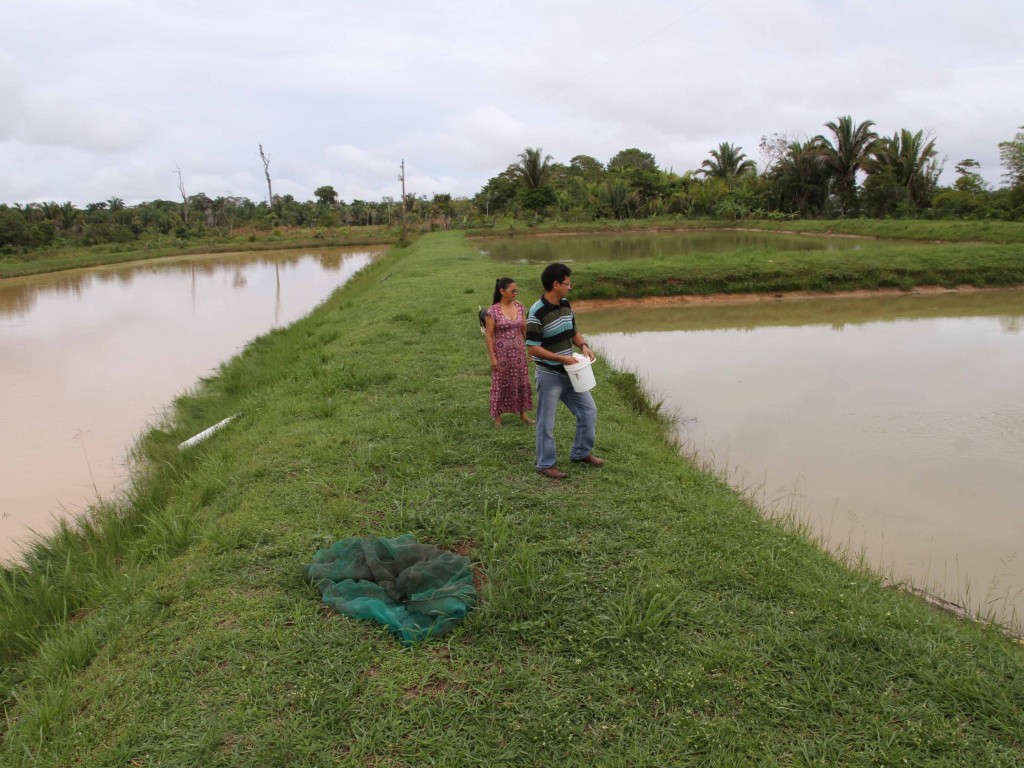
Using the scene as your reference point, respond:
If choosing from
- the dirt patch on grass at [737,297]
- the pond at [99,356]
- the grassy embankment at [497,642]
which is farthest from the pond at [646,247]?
the grassy embankment at [497,642]

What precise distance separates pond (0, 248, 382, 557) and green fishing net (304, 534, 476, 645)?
9.57ft

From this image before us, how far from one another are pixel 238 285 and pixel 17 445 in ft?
47.8

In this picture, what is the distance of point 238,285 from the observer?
20281 millimetres

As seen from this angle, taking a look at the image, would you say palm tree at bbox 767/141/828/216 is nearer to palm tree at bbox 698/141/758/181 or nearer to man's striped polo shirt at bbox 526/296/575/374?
palm tree at bbox 698/141/758/181

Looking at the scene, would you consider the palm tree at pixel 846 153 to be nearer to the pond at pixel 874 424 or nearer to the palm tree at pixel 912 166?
the palm tree at pixel 912 166

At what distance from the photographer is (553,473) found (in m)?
4.09

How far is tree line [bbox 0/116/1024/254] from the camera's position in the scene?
95.8ft

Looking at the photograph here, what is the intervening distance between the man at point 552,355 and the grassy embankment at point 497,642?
0.29 meters

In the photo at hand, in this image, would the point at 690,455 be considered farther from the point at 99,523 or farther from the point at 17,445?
the point at 17,445

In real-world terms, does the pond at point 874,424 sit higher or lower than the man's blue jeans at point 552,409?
lower

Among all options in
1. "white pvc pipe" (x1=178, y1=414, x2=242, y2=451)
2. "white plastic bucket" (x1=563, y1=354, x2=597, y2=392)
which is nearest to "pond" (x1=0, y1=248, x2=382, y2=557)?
"white pvc pipe" (x1=178, y1=414, x2=242, y2=451)

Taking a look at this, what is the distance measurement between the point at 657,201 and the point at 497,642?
39.4 meters

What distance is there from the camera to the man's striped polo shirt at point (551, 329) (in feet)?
13.0

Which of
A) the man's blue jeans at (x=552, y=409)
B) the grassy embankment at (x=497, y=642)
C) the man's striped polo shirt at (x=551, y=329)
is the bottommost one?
the grassy embankment at (x=497, y=642)
